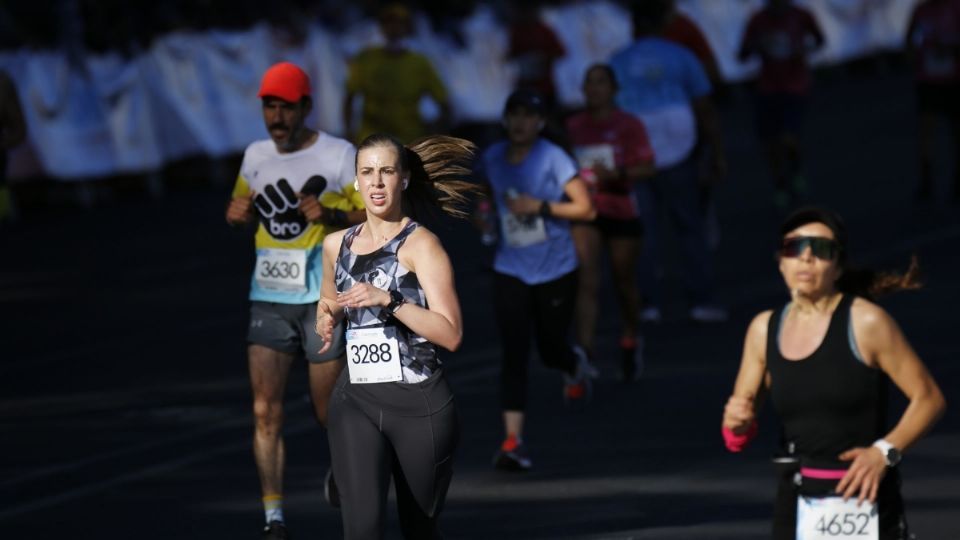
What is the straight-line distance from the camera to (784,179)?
19.6 meters

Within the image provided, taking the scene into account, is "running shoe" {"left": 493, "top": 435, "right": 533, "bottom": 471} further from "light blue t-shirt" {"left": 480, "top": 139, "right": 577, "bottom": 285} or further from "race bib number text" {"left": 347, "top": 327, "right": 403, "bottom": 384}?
"race bib number text" {"left": 347, "top": 327, "right": 403, "bottom": 384}

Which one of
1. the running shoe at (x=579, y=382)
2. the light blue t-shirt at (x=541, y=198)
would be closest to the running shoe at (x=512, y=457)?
the light blue t-shirt at (x=541, y=198)

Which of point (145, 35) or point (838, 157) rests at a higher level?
point (145, 35)

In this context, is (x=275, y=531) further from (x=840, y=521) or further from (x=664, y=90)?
(x=664, y=90)

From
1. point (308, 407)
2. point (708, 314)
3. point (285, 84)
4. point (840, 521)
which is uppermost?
point (285, 84)

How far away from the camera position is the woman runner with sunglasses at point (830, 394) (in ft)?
19.4

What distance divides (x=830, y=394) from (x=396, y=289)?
153 cm

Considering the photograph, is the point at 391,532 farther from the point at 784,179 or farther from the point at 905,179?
the point at 905,179

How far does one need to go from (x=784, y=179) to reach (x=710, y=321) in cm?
598

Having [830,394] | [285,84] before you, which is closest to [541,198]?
[285,84]

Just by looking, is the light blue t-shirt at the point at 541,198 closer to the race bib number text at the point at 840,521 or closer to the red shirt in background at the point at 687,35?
the race bib number text at the point at 840,521

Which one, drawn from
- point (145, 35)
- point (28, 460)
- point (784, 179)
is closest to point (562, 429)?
point (28, 460)

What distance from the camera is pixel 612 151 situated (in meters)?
12.0

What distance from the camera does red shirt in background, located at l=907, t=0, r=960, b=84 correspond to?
19.4 metres
